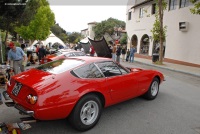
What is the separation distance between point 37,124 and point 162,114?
9.59ft

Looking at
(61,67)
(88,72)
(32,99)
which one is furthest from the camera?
(61,67)

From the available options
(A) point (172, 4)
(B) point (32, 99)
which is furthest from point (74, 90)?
(A) point (172, 4)

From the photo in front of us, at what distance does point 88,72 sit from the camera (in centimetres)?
390

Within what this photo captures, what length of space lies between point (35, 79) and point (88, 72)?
1.08 meters

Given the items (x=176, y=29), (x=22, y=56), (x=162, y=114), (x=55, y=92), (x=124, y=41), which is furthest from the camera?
(x=124, y=41)

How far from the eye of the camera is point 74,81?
350 centimetres

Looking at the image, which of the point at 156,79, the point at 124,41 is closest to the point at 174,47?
the point at 156,79

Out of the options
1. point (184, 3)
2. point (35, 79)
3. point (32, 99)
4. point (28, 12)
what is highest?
point (184, 3)

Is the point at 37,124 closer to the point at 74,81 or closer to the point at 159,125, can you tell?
the point at 74,81

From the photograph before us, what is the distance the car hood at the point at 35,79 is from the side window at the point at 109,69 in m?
1.19

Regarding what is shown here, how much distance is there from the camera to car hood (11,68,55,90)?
3293 mm

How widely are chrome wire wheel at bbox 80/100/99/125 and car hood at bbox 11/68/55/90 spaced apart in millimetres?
871

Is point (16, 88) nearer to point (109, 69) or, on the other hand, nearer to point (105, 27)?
point (109, 69)

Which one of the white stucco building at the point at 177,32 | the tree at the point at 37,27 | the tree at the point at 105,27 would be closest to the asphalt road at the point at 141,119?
the white stucco building at the point at 177,32
